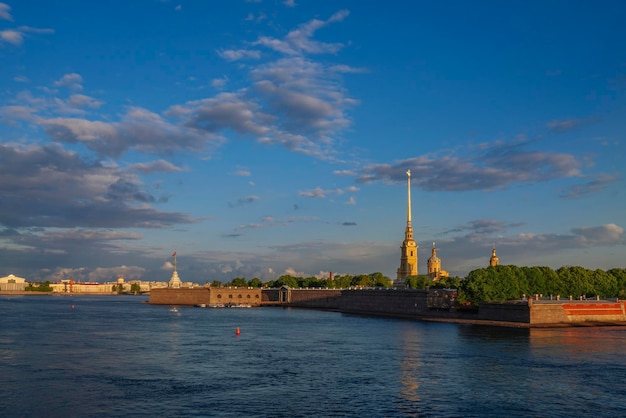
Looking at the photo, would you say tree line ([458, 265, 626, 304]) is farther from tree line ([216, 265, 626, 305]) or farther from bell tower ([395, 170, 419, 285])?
bell tower ([395, 170, 419, 285])

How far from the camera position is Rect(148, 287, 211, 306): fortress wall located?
17350 cm

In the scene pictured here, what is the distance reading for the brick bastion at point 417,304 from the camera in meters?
87.9

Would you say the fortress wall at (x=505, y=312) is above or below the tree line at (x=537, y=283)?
below

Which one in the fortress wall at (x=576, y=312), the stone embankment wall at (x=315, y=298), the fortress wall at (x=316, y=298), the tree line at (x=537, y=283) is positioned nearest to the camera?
the fortress wall at (x=576, y=312)

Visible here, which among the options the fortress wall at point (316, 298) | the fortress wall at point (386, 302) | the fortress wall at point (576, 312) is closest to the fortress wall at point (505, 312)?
the fortress wall at point (576, 312)

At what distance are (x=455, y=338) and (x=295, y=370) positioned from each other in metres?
29.6

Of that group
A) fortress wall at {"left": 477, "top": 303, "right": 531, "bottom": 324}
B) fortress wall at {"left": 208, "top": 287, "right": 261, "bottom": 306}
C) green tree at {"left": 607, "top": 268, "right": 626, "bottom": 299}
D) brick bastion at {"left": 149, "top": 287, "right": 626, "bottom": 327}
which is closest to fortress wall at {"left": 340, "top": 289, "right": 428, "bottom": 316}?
brick bastion at {"left": 149, "top": 287, "right": 626, "bottom": 327}

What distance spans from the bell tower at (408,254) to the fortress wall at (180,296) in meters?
56.0

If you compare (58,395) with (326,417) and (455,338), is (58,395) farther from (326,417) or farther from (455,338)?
(455,338)

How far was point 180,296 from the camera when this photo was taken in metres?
178

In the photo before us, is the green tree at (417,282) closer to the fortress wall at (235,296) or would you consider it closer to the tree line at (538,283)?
the fortress wall at (235,296)

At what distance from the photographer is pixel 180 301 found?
17788 centimetres

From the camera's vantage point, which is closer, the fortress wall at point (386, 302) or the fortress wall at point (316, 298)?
the fortress wall at point (386, 302)

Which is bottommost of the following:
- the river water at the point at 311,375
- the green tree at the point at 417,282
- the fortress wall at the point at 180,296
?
the river water at the point at 311,375
